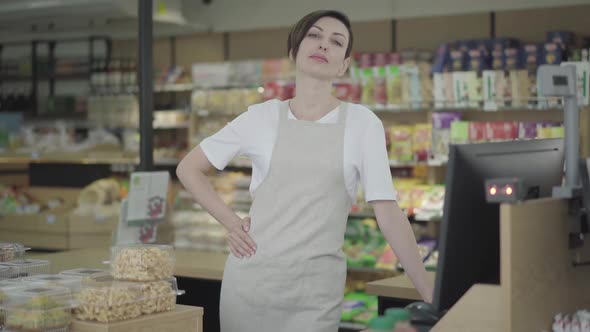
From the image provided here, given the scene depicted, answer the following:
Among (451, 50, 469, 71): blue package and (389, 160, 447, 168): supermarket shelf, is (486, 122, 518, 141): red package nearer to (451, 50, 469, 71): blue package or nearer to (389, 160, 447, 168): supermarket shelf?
(389, 160, 447, 168): supermarket shelf

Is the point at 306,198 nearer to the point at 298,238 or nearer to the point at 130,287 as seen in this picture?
the point at 298,238

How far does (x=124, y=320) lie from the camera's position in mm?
2775

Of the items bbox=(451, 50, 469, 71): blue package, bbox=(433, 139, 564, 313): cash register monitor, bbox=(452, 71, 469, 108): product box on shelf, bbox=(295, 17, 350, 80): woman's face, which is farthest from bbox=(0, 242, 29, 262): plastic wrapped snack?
bbox=(451, 50, 469, 71): blue package

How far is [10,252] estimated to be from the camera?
3479 millimetres

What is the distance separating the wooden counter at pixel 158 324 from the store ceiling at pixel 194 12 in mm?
4924

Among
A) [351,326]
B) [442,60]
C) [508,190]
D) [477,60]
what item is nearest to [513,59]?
[477,60]

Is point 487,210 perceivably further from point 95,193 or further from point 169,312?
point 95,193

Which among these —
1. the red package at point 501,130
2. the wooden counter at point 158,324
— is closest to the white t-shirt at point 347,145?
the wooden counter at point 158,324

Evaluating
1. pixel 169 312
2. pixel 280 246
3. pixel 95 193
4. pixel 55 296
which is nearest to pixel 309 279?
pixel 280 246

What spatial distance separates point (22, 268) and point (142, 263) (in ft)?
1.85

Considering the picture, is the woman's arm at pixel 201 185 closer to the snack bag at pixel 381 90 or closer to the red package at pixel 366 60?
the snack bag at pixel 381 90

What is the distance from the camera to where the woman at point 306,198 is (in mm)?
3047

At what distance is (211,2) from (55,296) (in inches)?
251

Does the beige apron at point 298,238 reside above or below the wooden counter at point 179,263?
above
